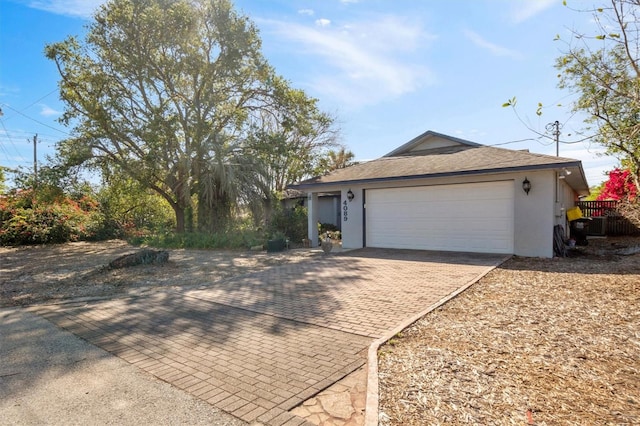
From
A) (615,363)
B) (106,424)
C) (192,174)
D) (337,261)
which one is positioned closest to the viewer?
(106,424)

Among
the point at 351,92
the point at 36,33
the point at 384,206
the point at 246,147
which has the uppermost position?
the point at 36,33

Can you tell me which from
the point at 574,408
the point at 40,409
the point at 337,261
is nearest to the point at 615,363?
Answer: the point at 574,408

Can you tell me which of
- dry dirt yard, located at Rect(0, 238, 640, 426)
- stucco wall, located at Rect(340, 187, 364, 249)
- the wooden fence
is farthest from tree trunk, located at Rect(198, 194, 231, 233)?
the wooden fence

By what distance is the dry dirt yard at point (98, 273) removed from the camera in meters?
6.66

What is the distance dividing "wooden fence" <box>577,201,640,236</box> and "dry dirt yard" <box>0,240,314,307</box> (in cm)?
1388

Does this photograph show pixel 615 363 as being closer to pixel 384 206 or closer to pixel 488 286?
pixel 488 286

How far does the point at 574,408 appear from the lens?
2520 millimetres

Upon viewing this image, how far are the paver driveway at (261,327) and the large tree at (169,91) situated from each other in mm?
9465

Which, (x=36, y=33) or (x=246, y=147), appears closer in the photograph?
(x=36, y=33)

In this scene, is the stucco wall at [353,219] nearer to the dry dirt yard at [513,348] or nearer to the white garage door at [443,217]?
the white garage door at [443,217]

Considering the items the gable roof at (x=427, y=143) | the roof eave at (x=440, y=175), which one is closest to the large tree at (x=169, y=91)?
the roof eave at (x=440, y=175)

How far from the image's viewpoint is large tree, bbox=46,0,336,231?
14695 mm

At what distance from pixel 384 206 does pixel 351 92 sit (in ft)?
19.3

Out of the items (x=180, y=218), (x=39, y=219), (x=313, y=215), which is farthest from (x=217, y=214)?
(x=39, y=219)
